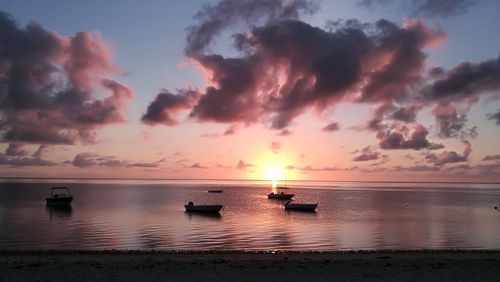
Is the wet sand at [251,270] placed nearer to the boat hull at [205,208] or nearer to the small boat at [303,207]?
the boat hull at [205,208]

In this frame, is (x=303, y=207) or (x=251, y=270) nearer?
(x=251, y=270)

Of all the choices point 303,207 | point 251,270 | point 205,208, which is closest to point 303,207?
point 303,207

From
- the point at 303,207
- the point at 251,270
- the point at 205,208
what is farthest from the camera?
the point at 303,207

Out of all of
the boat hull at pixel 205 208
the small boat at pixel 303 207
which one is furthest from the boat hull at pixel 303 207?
the boat hull at pixel 205 208

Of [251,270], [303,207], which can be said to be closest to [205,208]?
[303,207]

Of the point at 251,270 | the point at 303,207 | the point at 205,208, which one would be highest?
the point at 251,270

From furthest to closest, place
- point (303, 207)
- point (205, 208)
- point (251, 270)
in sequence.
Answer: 1. point (303, 207)
2. point (205, 208)
3. point (251, 270)

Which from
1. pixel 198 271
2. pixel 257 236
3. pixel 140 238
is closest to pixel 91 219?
pixel 140 238

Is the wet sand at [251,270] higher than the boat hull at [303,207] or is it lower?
higher

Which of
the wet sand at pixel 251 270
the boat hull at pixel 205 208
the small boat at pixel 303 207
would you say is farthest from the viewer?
the small boat at pixel 303 207

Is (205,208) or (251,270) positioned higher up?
(251,270)

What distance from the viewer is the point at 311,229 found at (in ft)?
216

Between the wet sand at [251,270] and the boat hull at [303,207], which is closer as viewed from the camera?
the wet sand at [251,270]

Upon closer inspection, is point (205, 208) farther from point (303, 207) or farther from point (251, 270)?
point (251, 270)
